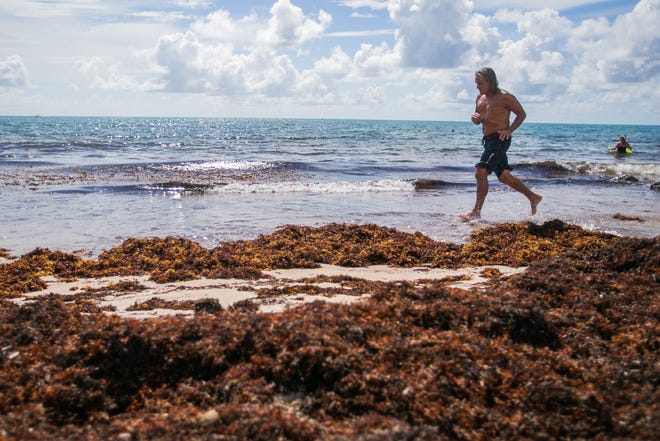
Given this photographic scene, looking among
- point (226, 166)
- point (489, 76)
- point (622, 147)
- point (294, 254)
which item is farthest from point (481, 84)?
point (622, 147)

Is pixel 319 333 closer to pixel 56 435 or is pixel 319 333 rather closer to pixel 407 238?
pixel 56 435

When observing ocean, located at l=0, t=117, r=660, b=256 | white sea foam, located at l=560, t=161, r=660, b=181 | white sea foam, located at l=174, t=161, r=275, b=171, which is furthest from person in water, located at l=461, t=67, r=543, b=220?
white sea foam, located at l=560, t=161, r=660, b=181

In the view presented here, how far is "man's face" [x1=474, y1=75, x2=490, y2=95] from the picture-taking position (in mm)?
8312

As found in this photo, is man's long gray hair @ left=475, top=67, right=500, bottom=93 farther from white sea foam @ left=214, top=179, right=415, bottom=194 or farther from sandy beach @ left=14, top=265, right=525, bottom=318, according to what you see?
white sea foam @ left=214, top=179, right=415, bottom=194

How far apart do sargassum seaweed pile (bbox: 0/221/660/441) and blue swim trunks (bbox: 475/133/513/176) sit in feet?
15.8

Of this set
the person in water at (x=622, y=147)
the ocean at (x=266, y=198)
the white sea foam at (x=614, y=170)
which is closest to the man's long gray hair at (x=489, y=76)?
the ocean at (x=266, y=198)

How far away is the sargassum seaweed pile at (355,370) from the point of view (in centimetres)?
222

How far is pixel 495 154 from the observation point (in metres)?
8.53

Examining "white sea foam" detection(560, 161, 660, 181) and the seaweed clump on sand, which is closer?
the seaweed clump on sand

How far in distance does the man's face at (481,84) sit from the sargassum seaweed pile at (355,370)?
5112 mm

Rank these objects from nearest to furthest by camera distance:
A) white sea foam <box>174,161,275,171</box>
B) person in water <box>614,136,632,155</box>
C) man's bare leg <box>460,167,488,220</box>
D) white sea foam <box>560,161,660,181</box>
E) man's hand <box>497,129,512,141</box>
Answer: man's hand <box>497,129,512,141</box> → man's bare leg <box>460,167,488,220</box> → white sea foam <box>174,161,275,171</box> → white sea foam <box>560,161,660,181</box> → person in water <box>614,136,632,155</box>

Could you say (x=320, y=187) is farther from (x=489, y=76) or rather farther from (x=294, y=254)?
(x=294, y=254)

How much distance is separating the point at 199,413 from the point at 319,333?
32.0 inches

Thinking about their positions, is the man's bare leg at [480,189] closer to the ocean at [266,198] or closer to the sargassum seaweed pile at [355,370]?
the ocean at [266,198]
